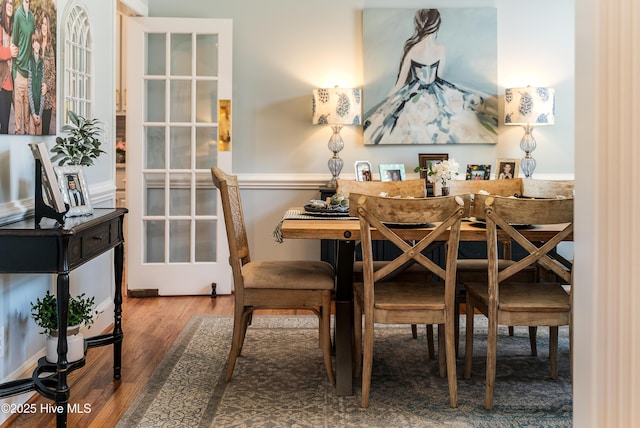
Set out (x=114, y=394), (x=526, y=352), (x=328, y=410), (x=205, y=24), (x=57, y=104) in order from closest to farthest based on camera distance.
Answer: (x=328, y=410), (x=114, y=394), (x=57, y=104), (x=526, y=352), (x=205, y=24)

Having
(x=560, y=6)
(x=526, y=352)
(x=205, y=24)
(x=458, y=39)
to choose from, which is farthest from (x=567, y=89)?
(x=205, y=24)

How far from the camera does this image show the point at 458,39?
463 cm

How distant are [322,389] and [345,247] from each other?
654 millimetres

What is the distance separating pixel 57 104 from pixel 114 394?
55.8 inches

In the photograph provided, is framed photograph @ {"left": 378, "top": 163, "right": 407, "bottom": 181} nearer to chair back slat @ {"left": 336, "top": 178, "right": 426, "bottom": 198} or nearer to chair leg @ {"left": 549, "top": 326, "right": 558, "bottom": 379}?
chair back slat @ {"left": 336, "top": 178, "right": 426, "bottom": 198}

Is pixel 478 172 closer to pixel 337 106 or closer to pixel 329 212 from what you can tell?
pixel 337 106

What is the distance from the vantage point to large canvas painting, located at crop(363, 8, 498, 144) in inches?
182

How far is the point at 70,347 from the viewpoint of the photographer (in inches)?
95.8

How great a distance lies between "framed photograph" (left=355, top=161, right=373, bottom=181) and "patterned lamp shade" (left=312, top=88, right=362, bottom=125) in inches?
12.9

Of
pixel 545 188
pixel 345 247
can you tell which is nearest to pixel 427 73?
pixel 545 188

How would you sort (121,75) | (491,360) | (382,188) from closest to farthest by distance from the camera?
1. (491,360)
2. (382,188)
3. (121,75)

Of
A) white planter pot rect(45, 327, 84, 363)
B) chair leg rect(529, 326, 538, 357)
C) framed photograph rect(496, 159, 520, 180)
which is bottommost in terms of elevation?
chair leg rect(529, 326, 538, 357)

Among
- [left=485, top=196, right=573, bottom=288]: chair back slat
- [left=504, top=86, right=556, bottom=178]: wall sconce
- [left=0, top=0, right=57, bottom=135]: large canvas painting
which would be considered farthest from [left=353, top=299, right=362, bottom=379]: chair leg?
[left=504, top=86, right=556, bottom=178]: wall sconce

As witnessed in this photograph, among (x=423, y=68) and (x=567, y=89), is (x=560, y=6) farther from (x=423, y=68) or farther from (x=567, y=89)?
(x=423, y=68)
